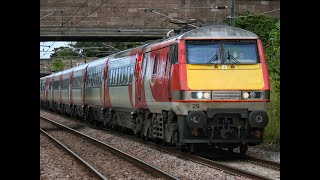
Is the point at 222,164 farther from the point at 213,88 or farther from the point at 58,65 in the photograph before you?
the point at 58,65

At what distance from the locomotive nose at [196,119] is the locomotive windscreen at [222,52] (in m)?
1.24

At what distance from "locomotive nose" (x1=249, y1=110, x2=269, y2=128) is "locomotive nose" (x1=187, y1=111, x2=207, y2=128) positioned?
102 centimetres

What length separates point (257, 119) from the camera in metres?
12.9

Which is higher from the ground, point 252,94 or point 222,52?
point 222,52

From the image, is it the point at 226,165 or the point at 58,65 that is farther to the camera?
the point at 58,65

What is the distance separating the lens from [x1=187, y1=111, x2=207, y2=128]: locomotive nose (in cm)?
1277

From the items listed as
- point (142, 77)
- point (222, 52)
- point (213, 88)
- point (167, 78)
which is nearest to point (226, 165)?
point (213, 88)

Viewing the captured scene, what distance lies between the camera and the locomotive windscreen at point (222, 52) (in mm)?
13336

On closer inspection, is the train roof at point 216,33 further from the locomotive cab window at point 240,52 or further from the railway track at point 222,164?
the railway track at point 222,164

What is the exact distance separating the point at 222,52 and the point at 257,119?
1.71m

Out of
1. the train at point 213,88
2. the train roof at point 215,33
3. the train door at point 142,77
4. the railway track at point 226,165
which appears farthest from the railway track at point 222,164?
the train roof at point 215,33
